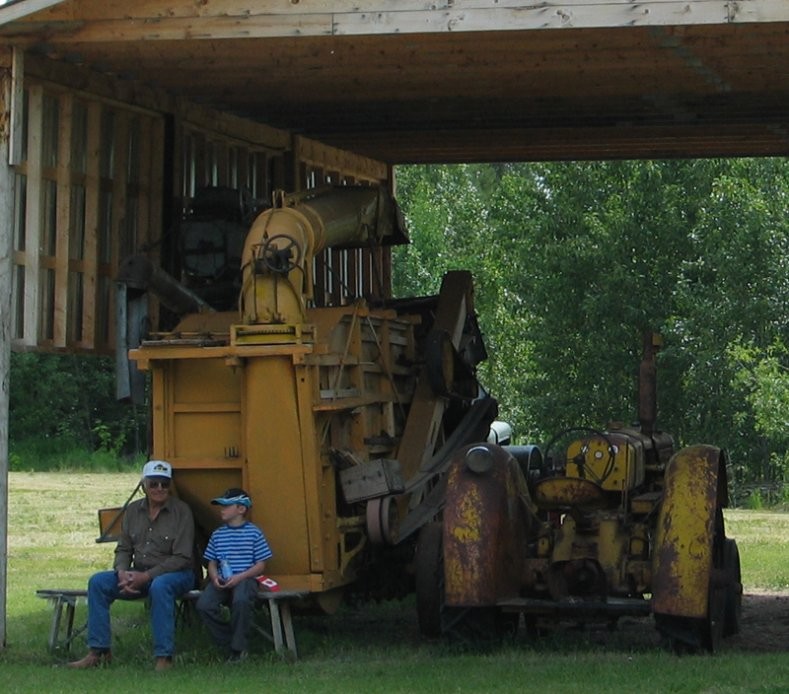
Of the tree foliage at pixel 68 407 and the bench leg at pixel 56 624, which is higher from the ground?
the tree foliage at pixel 68 407

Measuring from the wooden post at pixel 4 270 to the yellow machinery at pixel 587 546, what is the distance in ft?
9.68

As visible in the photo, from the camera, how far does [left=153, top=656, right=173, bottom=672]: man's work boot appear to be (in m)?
11.6

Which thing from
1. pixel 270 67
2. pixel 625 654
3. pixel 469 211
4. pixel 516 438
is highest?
pixel 469 211

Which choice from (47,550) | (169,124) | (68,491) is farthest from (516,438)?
(169,124)

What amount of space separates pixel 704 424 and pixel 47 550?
13.9 metres

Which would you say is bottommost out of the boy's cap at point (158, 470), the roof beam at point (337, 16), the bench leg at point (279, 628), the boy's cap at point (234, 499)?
the bench leg at point (279, 628)

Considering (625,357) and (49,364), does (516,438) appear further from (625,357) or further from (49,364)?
(49,364)

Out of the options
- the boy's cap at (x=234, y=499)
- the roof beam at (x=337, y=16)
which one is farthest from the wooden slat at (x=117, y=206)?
the boy's cap at (x=234, y=499)

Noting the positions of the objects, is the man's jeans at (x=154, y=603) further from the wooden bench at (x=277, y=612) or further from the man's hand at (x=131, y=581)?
the wooden bench at (x=277, y=612)

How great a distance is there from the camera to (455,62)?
539 inches

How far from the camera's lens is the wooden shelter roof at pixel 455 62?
472 inches

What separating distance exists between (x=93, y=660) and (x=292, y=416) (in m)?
2.11

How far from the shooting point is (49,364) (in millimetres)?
48469

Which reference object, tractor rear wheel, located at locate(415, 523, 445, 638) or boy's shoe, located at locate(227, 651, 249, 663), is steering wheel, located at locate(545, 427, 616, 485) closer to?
tractor rear wheel, located at locate(415, 523, 445, 638)
